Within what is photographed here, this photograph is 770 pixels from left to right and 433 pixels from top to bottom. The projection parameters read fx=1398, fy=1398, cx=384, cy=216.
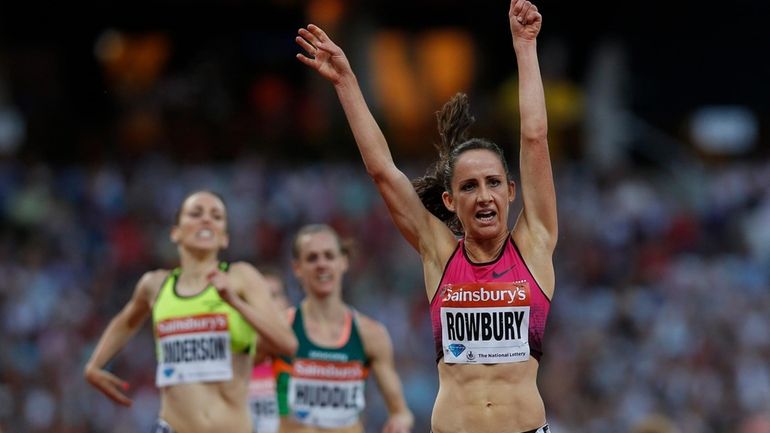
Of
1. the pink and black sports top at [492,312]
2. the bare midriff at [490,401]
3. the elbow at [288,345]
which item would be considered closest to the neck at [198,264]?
the elbow at [288,345]

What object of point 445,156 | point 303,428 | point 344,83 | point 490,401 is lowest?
point 490,401

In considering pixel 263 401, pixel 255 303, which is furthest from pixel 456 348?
pixel 263 401

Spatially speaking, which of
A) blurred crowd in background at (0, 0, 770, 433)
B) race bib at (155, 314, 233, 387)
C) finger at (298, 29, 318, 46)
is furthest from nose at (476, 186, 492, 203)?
blurred crowd in background at (0, 0, 770, 433)

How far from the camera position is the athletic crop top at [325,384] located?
30.0ft

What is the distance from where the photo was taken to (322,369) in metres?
9.21

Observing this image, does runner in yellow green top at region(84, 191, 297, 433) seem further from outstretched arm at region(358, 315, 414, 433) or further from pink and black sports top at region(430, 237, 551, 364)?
pink and black sports top at region(430, 237, 551, 364)

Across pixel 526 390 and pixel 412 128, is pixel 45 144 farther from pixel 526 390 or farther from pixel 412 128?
pixel 526 390

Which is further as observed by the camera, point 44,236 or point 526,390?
point 44,236

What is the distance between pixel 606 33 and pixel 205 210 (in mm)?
16514

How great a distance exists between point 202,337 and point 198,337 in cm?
2

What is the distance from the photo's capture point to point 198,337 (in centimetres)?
825

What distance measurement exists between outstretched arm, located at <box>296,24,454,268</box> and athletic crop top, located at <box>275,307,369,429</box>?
2.89 m

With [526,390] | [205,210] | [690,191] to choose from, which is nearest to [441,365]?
[526,390]

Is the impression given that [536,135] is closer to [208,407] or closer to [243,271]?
[243,271]
